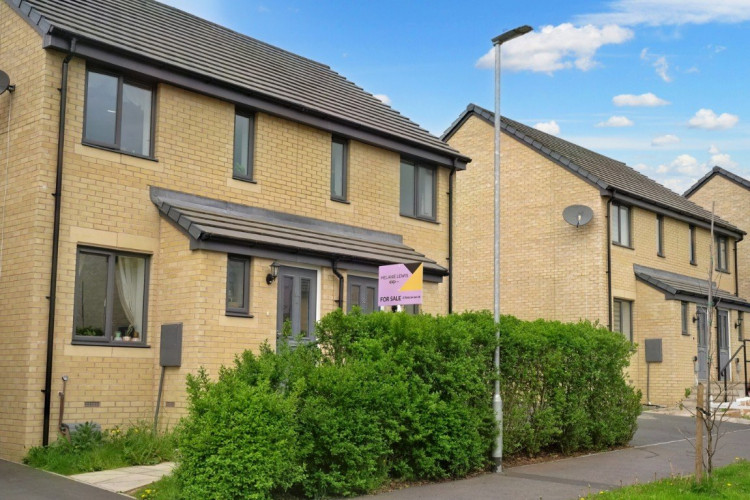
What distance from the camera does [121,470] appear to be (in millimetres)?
11797

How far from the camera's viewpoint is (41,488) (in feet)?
35.1

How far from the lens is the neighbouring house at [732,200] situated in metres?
36.3

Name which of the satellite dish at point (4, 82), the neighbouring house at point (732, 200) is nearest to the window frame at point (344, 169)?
the satellite dish at point (4, 82)

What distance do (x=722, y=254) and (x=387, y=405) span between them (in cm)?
2691

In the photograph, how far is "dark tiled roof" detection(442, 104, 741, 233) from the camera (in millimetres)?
26844

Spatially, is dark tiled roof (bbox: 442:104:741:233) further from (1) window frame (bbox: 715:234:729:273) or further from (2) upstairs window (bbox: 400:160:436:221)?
(2) upstairs window (bbox: 400:160:436:221)

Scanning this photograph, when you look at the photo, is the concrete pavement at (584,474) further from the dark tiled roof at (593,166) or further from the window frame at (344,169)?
the dark tiled roof at (593,166)

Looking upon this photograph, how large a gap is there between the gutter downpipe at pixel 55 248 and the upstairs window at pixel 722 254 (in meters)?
27.0

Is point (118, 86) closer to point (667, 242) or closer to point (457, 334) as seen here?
point (457, 334)

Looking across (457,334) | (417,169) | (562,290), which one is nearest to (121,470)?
(457,334)

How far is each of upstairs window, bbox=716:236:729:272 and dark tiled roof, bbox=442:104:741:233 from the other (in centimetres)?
112

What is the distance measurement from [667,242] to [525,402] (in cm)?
1747

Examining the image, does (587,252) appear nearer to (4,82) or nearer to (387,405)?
(387,405)

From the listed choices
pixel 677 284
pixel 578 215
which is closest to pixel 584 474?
pixel 578 215
